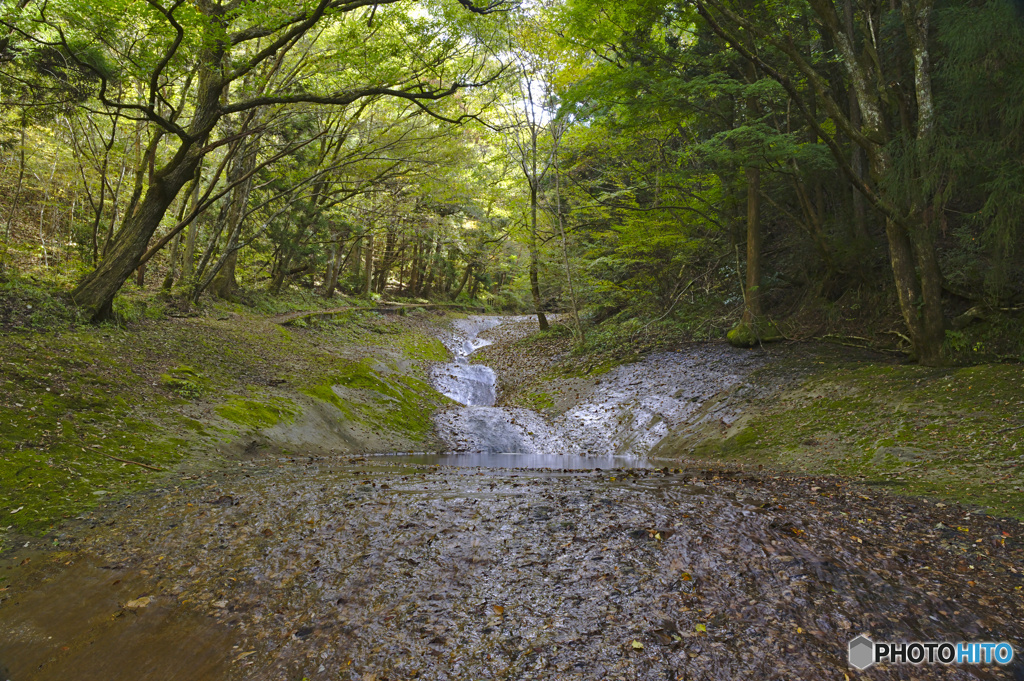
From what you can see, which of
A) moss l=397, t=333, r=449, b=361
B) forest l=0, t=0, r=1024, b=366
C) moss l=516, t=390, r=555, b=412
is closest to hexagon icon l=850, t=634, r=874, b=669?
forest l=0, t=0, r=1024, b=366

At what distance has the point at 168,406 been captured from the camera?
26.2 ft

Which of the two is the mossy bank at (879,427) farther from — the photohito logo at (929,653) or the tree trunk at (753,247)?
the photohito logo at (929,653)

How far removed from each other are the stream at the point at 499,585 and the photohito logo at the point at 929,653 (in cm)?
7

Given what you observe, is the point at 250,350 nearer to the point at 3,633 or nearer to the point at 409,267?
the point at 3,633

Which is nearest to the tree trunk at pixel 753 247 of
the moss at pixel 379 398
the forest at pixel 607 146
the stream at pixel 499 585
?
the forest at pixel 607 146

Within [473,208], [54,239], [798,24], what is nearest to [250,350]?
[54,239]

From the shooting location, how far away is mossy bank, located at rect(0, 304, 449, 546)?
5613 mm

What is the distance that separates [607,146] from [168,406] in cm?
1415

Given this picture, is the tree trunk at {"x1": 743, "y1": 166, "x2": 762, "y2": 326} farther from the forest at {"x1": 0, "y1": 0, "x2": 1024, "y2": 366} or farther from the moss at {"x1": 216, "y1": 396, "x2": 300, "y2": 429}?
the moss at {"x1": 216, "y1": 396, "x2": 300, "y2": 429}

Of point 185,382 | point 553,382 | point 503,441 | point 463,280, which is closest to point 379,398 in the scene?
point 503,441

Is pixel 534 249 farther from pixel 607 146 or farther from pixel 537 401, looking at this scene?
pixel 537 401

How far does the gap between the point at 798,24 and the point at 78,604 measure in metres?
16.9

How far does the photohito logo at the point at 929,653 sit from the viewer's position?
10.0 ft

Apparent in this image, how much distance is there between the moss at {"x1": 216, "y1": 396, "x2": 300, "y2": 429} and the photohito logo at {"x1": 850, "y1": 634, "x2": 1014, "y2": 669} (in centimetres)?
876
